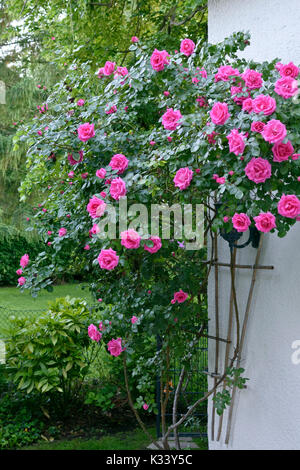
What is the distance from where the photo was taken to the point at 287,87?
69.4 inches

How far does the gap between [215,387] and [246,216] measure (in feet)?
3.63

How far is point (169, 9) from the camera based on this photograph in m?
4.90

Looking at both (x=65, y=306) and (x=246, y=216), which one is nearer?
(x=246, y=216)

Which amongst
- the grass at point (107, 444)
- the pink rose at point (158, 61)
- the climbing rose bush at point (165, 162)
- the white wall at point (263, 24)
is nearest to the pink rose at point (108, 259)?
the climbing rose bush at point (165, 162)

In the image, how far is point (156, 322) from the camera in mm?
2309

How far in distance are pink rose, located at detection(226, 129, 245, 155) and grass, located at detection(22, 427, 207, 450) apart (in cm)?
247

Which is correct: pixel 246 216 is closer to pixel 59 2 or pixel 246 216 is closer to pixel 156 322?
pixel 156 322

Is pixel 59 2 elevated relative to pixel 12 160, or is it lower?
elevated

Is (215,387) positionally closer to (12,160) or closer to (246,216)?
(246,216)

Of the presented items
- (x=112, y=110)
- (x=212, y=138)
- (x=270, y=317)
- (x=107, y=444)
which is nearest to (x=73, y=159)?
(x=112, y=110)

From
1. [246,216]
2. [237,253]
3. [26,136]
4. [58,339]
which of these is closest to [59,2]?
[26,136]

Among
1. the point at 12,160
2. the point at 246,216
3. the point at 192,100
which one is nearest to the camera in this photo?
the point at 246,216

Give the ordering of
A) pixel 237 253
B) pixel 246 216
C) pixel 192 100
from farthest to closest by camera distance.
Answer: pixel 237 253
pixel 192 100
pixel 246 216

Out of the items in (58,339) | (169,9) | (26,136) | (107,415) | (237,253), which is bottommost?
(107,415)
